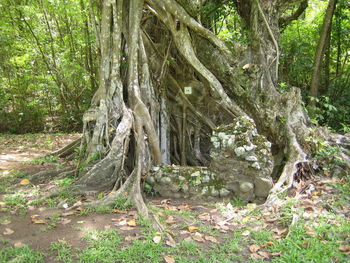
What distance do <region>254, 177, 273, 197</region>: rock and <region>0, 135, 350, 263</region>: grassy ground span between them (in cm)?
32

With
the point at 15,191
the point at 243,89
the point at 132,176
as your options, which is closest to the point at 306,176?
the point at 243,89

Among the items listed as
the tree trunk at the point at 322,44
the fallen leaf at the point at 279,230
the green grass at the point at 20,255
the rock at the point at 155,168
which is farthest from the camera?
the tree trunk at the point at 322,44

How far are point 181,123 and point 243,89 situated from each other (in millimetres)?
1547

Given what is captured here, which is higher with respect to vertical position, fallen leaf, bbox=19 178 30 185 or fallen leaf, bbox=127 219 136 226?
fallen leaf, bbox=19 178 30 185

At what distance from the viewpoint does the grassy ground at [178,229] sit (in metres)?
2.55

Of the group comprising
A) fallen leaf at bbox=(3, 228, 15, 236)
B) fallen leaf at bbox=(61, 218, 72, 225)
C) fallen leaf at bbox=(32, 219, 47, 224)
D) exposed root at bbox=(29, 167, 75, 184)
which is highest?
exposed root at bbox=(29, 167, 75, 184)

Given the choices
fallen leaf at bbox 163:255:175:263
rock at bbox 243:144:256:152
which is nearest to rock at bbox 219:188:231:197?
rock at bbox 243:144:256:152

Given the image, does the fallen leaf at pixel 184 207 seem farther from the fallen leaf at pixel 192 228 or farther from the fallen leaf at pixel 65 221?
the fallen leaf at pixel 65 221

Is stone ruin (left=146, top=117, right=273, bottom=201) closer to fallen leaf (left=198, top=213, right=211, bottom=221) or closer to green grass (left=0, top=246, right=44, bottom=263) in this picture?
fallen leaf (left=198, top=213, right=211, bottom=221)

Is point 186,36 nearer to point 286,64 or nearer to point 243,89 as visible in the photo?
point 243,89

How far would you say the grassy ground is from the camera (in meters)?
2.55

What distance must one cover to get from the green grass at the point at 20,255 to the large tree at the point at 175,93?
4.36ft

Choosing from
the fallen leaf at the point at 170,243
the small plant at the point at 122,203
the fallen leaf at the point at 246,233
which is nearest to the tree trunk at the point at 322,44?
the fallen leaf at the point at 246,233

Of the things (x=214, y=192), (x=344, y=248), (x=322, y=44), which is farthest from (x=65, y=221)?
(x=322, y=44)
